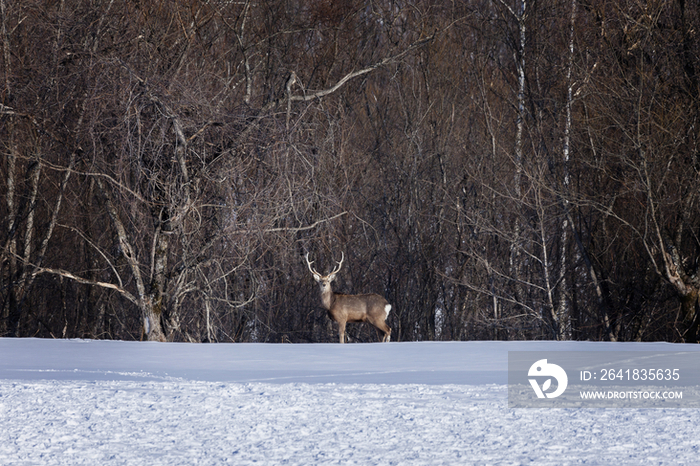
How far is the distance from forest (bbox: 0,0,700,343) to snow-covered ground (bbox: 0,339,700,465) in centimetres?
351

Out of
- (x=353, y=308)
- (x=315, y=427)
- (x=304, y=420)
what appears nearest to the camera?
(x=315, y=427)

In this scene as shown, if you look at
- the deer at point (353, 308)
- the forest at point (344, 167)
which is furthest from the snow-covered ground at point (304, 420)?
the deer at point (353, 308)

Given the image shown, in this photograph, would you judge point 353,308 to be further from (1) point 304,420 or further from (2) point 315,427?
(2) point 315,427

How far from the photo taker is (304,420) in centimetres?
373

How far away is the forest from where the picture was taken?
8547 mm

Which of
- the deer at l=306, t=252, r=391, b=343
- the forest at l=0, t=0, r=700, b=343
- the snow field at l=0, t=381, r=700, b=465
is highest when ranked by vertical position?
the forest at l=0, t=0, r=700, b=343

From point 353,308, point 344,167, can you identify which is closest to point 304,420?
point 344,167

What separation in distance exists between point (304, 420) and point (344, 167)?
5.43 metres

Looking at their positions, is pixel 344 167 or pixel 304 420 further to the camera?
pixel 344 167

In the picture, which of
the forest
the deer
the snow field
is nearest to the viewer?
the snow field

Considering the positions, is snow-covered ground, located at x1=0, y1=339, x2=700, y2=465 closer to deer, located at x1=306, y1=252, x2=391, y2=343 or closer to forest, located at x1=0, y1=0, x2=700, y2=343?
forest, located at x1=0, y1=0, x2=700, y2=343

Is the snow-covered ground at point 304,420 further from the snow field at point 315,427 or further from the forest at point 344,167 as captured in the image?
the forest at point 344,167

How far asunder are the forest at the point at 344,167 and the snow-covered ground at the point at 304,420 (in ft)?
11.5

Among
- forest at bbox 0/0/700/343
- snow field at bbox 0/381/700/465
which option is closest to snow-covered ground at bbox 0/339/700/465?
snow field at bbox 0/381/700/465
